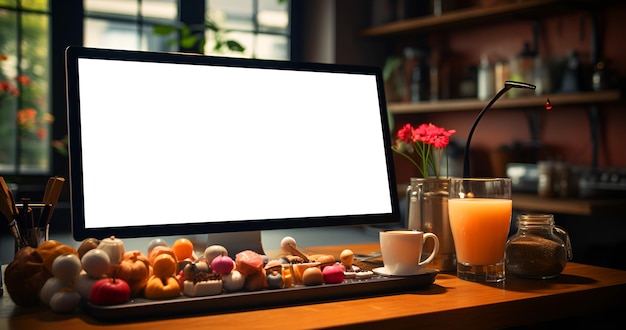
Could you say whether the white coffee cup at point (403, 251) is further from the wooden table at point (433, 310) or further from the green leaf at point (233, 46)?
the green leaf at point (233, 46)

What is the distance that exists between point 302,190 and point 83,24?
254cm

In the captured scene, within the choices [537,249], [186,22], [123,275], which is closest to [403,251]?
[537,249]

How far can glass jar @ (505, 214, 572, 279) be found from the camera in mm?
1128

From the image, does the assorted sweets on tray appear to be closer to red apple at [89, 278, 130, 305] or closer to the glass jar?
red apple at [89, 278, 130, 305]

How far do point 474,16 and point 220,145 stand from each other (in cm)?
250

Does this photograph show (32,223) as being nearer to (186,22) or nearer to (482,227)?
(482,227)

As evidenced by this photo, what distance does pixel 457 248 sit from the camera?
1126mm

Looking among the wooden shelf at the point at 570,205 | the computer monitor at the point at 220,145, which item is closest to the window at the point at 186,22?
the wooden shelf at the point at 570,205

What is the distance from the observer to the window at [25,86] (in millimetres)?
3156

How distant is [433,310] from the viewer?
87 centimetres

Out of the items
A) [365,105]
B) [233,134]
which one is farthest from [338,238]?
[233,134]

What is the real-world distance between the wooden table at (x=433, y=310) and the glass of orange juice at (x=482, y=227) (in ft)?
0.10

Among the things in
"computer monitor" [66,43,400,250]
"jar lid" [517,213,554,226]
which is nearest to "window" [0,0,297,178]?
"computer monitor" [66,43,400,250]

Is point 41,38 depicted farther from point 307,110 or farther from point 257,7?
point 307,110
